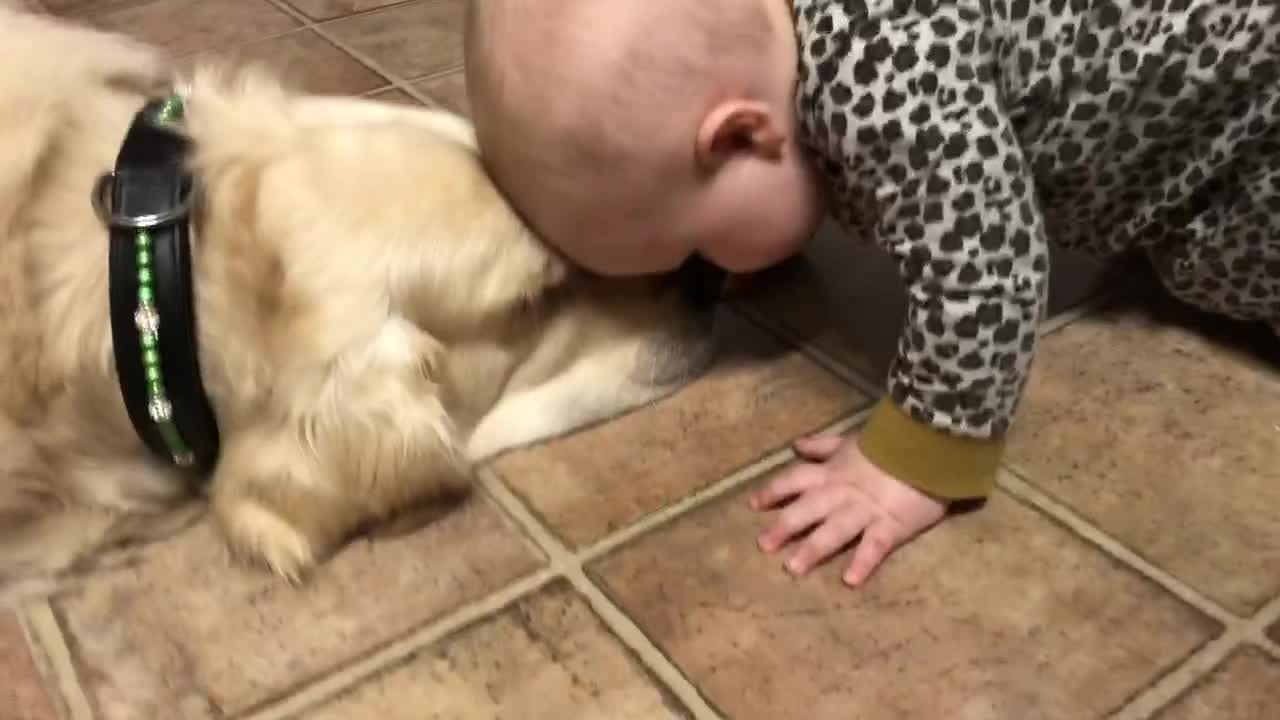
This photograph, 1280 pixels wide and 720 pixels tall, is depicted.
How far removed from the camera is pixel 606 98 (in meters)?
0.83

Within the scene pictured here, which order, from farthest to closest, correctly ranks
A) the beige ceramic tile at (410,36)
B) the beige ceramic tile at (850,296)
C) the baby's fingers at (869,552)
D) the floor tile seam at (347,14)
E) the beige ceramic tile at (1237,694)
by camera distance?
the floor tile seam at (347,14) → the beige ceramic tile at (410,36) → the beige ceramic tile at (850,296) → the baby's fingers at (869,552) → the beige ceramic tile at (1237,694)

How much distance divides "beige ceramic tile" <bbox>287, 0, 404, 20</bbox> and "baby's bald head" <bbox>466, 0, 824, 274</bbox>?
96 cm

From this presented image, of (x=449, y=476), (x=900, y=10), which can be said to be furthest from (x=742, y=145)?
(x=449, y=476)

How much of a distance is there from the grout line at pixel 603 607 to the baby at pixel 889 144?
4.8 inches

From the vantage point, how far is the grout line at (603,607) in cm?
81

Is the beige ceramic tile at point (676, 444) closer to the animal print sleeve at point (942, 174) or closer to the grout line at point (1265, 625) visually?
the animal print sleeve at point (942, 174)

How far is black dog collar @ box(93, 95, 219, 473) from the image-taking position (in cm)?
83

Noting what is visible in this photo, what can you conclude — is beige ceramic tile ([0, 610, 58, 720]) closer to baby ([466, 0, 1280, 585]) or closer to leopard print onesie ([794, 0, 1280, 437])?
baby ([466, 0, 1280, 585])

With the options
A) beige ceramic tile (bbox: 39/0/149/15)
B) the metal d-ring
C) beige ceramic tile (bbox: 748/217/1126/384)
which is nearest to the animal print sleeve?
beige ceramic tile (bbox: 748/217/1126/384)

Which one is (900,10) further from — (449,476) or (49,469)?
(49,469)

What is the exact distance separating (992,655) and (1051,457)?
21cm

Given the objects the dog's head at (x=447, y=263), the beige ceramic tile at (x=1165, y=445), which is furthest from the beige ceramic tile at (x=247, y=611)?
the beige ceramic tile at (x=1165, y=445)

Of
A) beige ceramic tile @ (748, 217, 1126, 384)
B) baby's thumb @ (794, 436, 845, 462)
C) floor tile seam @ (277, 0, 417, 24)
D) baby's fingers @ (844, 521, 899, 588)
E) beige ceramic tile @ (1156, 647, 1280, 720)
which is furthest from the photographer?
floor tile seam @ (277, 0, 417, 24)

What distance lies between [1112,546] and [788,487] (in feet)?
0.75
